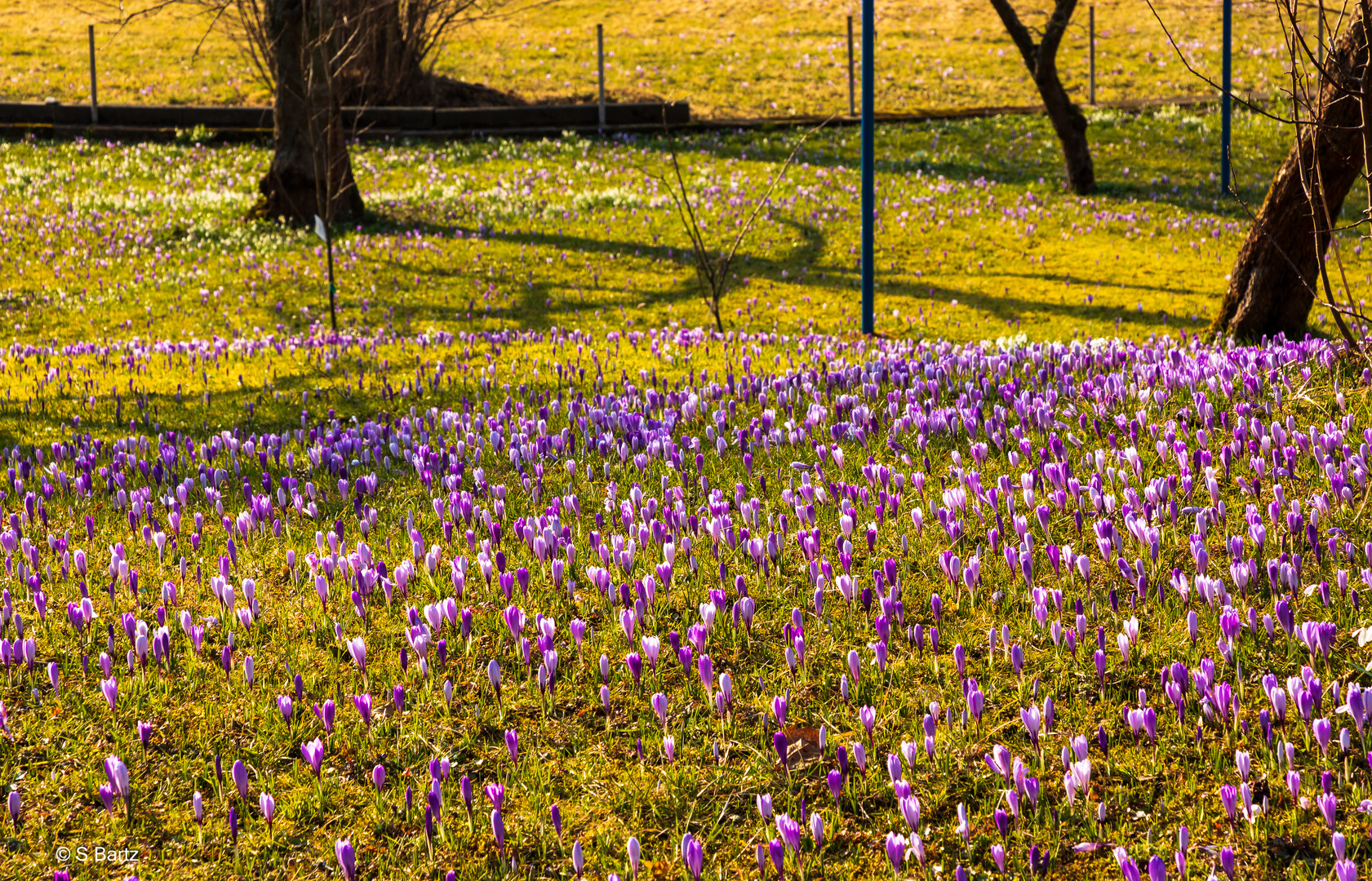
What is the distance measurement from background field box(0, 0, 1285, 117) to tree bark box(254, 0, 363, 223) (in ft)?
35.3

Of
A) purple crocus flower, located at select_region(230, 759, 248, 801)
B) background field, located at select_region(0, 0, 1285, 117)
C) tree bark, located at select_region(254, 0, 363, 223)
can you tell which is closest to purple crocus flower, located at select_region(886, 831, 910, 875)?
purple crocus flower, located at select_region(230, 759, 248, 801)

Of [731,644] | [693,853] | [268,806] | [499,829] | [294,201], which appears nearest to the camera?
[693,853]

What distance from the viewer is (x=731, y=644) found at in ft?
14.0

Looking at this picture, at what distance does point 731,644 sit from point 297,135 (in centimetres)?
1510

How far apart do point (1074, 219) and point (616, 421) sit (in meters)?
12.5

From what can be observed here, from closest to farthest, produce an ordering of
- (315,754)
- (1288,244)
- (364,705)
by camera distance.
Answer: (315,754) → (364,705) → (1288,244)

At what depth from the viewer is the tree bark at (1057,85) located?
17547 mm

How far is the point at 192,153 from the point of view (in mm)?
22172

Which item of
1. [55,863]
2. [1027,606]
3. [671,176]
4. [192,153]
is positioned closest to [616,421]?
[1027,606]

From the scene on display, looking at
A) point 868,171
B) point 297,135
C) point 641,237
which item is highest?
point 297,135

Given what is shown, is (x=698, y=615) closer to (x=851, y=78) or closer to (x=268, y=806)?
(x=268, y=806)

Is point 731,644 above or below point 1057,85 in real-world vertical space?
below

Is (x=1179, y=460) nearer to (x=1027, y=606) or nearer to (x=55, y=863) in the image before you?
(x=1027, y=606)

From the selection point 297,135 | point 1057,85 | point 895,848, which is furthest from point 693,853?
point 1057,85
